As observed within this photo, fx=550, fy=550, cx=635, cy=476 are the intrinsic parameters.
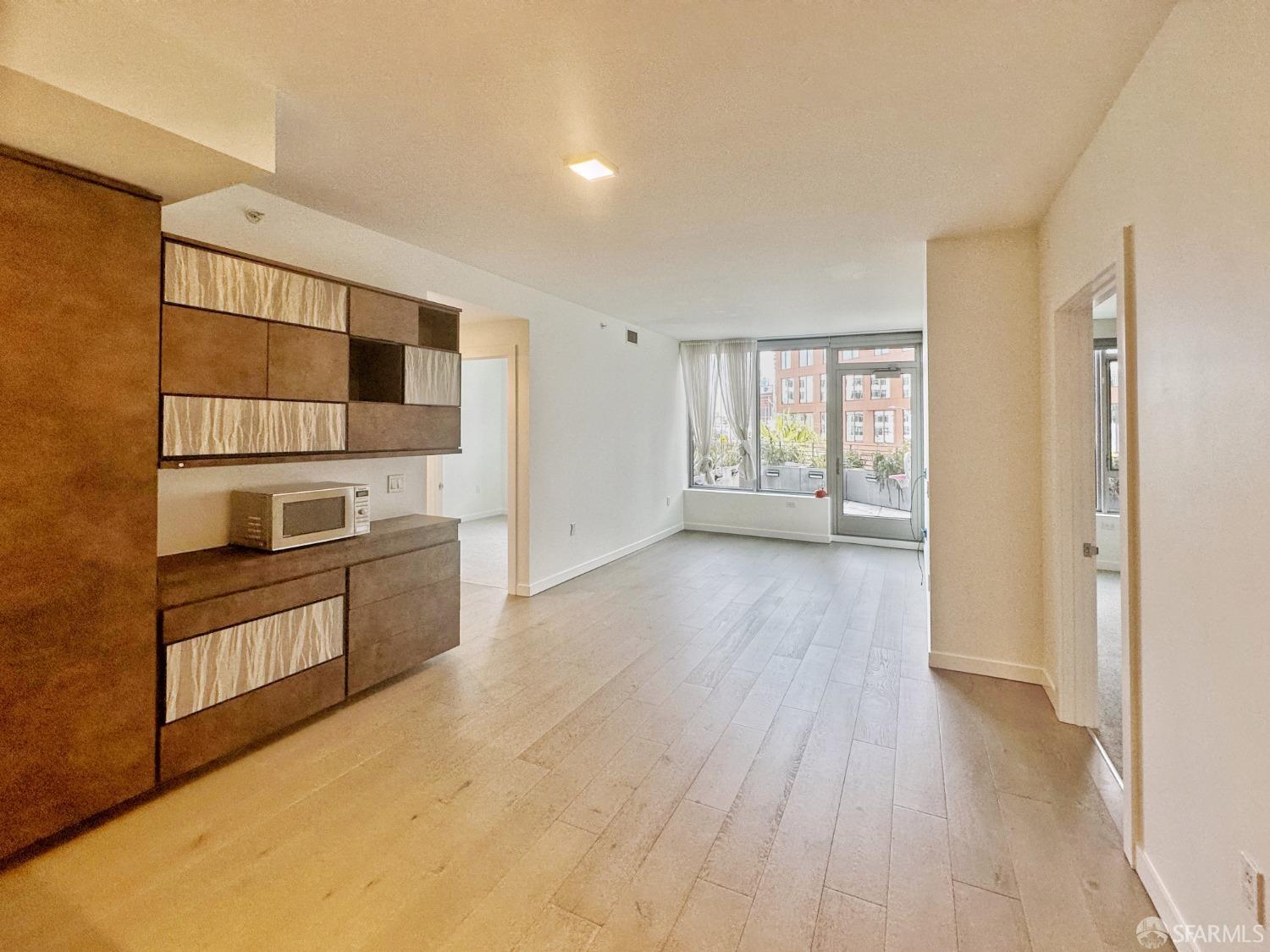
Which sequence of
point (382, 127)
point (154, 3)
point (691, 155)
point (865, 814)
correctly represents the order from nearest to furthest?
point (154, 3), point (865, 814), point (382, 127), point (691, 155)

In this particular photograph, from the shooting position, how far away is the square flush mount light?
8.03 feet

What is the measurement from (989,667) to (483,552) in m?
5.33

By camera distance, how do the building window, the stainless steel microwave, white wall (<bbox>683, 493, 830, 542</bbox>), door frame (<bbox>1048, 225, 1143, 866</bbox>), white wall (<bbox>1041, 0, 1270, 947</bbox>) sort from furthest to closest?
white wall (<bbox>683, 493, 830, 542</bbox>) → the building window → door frame (<bbox>1048, 225, 1143, 866</bbox>) → the stainless steel microwave → white wall (<bbox>1041, 0, 1270, 947</bbox>)

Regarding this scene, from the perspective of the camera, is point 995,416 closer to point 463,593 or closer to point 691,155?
point 691,155

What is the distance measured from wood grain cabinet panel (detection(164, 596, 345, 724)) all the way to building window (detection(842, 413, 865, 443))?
6313mm

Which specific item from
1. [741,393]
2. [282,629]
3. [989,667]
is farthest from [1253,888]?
[741,393]

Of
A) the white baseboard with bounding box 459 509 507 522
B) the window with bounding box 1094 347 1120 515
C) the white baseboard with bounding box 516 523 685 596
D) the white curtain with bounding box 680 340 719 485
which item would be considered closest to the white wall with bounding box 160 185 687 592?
the white baseboard with bounding box 516 523 685 596

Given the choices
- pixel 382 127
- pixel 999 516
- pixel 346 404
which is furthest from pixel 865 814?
pixel 382 127

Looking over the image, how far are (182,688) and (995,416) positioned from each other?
14.0ft

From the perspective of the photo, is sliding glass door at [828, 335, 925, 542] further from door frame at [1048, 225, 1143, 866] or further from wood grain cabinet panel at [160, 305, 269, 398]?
wood grain cabinet panel at [160, 305, 269, 398]

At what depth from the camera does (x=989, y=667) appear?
130 inches

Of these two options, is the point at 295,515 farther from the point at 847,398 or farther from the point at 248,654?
the point at 847,398

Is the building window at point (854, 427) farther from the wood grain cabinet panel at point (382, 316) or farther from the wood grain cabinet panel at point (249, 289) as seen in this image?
the wood grain cabinet panel at point (249, 289)

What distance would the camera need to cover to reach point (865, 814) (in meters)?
2.10
